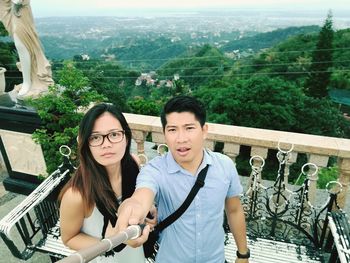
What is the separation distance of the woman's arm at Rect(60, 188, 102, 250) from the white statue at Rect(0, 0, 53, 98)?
86.3 inches

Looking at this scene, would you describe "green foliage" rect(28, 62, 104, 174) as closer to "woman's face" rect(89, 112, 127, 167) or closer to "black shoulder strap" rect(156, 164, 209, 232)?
"woman's face" rect(89, 112, 127, 167)

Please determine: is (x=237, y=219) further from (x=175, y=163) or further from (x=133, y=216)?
(x=133, y=216)

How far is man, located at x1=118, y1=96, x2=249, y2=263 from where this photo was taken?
146 cm

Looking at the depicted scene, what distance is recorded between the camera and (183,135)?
1.45 metres

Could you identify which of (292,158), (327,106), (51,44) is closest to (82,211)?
(292,158)

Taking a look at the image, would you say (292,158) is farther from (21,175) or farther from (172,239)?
(21,175)

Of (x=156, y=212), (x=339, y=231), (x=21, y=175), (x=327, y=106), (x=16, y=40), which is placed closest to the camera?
(x=156, y=212)

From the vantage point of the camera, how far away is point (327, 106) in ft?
58.3

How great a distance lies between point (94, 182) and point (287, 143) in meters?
1.71

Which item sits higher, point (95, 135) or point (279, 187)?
point (95, 135)

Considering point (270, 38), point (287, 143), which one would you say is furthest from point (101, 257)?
point (270, 38)

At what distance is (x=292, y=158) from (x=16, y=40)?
315 cm

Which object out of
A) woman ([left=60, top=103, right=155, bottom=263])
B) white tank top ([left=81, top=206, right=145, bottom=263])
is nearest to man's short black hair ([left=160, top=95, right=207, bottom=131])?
woman ([left=60, top=103, right=155, bottom=263])

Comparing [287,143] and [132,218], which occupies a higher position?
[132,218]
